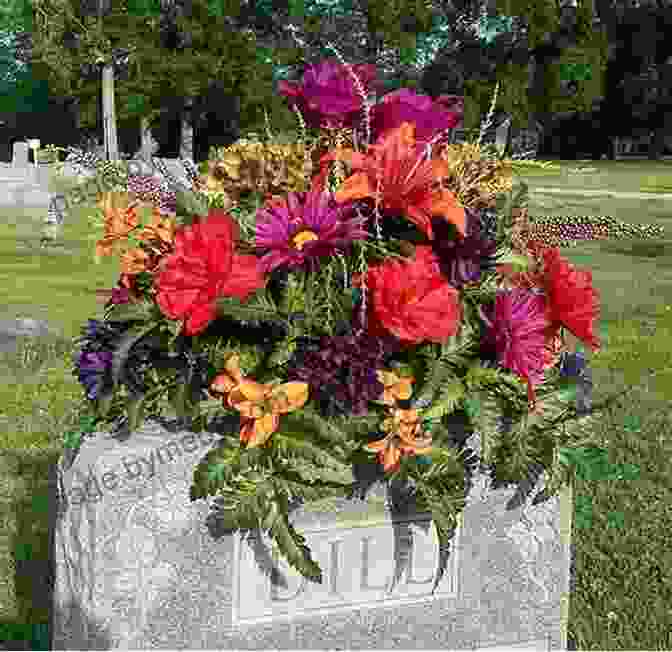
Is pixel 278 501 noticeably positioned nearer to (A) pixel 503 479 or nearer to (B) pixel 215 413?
(B) pixel 215 413

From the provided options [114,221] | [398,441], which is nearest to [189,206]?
[114,221]

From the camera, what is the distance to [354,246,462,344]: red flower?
96.8 inches

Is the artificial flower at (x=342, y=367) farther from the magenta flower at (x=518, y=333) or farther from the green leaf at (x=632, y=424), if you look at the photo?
the green leaf at (x=632, y=424)

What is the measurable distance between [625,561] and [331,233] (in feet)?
8.63

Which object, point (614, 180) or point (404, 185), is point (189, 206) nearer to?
point (404, 185)

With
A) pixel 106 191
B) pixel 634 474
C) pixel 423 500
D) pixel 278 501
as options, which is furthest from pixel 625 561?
pixel 106 191

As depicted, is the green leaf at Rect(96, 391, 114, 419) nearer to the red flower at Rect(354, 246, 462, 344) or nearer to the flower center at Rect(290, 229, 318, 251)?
the flower center at Rect(290, 229, 318, 251)

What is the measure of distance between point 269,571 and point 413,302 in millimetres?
792

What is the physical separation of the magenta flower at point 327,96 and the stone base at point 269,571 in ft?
3.16

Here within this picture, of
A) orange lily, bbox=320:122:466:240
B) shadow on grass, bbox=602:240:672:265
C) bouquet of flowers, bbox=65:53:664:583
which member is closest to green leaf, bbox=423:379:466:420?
bouquet of flowers, bbox=65:53:664:583

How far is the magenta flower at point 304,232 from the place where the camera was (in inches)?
102

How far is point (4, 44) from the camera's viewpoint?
58375 mm

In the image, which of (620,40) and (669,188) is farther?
(620,40)

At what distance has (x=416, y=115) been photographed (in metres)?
2.93
